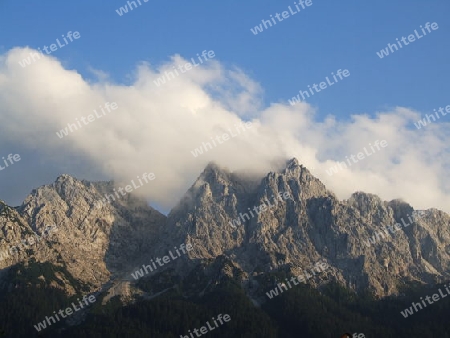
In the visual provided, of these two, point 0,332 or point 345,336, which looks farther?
point 0,332

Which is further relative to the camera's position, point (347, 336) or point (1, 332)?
point (1, 332)

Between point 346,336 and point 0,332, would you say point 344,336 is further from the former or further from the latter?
point 0,332

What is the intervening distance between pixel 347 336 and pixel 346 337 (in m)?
0.18

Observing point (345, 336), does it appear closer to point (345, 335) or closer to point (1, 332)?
point (345, 335)

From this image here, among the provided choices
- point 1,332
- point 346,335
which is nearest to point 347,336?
point 346,335

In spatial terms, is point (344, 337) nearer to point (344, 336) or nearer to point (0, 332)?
point (344, 336)

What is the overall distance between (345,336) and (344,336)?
7cm

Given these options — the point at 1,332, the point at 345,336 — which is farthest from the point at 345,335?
the point at 1,332

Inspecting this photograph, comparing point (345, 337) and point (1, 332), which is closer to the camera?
point (345, 337)

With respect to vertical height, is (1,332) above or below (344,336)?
above

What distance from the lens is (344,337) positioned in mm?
35812

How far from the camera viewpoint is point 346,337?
3591cm

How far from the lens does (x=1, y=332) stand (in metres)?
73.1

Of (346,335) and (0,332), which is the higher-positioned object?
(0,332)
